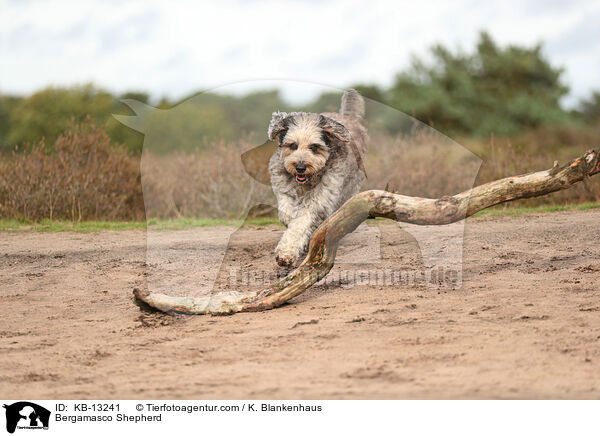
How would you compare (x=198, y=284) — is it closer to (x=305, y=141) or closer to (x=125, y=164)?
(x=305, y=141)

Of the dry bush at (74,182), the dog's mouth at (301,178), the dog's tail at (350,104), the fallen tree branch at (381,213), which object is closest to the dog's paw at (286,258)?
the fallen tree branch at (381,213)

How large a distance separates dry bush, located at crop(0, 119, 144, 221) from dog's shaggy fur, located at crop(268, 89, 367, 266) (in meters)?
4.83

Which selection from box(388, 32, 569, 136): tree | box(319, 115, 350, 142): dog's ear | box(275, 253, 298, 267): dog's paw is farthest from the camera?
box(388, 32, 569, 136): tree

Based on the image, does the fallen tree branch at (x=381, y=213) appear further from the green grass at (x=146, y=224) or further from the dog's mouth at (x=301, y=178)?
the green grass at (x=146, y=224)

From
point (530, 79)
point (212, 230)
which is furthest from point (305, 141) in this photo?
point (530, 79)

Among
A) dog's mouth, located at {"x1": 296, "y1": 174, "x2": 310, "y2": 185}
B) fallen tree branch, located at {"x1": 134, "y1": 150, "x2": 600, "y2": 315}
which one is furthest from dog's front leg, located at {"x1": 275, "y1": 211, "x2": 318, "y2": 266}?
fallen tree branch, located at {"x1": 134, "y1": 150, "x2": 600, "y2": 315}

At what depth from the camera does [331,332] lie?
4.52 meters

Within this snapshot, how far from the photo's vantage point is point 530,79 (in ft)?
111
